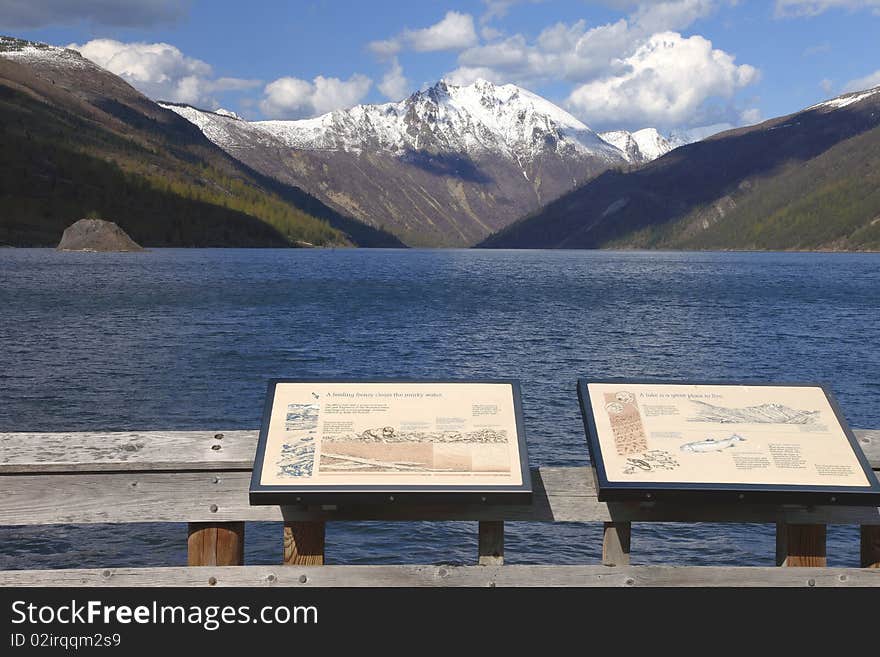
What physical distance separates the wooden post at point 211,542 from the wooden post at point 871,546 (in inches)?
212

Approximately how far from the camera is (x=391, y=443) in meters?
7.82

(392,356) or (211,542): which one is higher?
(211,542)

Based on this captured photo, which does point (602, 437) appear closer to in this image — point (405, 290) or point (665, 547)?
point (665, 547)

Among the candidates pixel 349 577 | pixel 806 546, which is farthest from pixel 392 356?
pixel 349 577

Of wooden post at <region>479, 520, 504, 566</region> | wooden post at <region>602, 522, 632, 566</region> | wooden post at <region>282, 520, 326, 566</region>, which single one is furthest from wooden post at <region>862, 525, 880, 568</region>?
wooden post at <region>282, 520, 326, 566</region>

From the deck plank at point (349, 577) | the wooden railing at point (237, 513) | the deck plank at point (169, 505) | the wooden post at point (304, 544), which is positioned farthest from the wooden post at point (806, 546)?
the wooden post at point (304, 544)

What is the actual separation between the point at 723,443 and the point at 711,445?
0.36 feet

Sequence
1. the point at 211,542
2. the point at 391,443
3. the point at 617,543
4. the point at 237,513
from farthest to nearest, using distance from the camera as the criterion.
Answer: the point at 617,543, the point at 211,542, the point at 237,513, the point at 391,443

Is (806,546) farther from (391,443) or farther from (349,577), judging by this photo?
(349,577)

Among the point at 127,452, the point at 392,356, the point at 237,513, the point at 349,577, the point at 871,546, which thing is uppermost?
the point at 127,452

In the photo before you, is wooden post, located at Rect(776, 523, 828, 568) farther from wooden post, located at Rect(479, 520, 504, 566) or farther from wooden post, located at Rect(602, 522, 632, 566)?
wooden post, located at Rect(479, 520, 504, 566)

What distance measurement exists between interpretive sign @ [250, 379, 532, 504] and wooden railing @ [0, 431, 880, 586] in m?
0.46

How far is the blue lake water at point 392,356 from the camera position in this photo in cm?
1853
